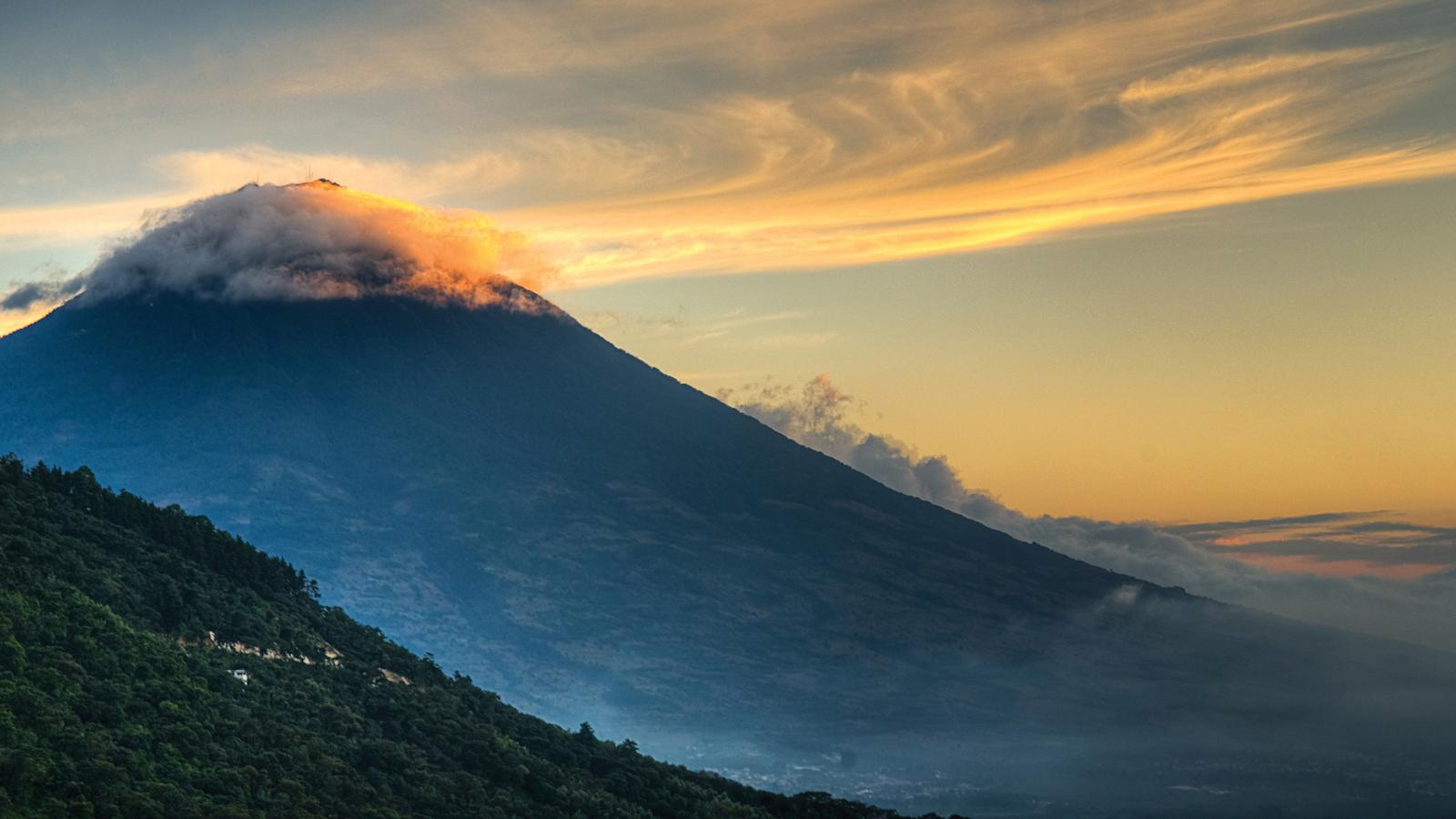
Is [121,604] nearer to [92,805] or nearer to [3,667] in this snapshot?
[3,667]

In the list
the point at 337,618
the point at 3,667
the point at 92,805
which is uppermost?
the point at 337,618

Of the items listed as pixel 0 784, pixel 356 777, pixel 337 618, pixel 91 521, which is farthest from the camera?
pixel 337 618

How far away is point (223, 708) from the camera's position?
66.2 metres

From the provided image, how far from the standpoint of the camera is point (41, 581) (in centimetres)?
6881

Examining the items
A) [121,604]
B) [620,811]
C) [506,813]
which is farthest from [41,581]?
[620,811]

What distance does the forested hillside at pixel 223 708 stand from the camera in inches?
2232

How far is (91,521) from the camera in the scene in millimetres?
84062

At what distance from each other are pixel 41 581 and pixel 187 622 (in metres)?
9.02

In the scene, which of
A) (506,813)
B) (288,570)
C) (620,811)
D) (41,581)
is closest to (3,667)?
(41,581)

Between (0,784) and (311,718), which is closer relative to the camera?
(0,784)

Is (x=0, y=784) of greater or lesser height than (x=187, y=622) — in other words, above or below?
below

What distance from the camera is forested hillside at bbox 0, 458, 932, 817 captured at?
56.7m

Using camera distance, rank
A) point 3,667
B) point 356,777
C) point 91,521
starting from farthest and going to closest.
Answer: point 91,521 → point 356,777 → point 3,667

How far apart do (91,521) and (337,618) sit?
1518 centimetres
